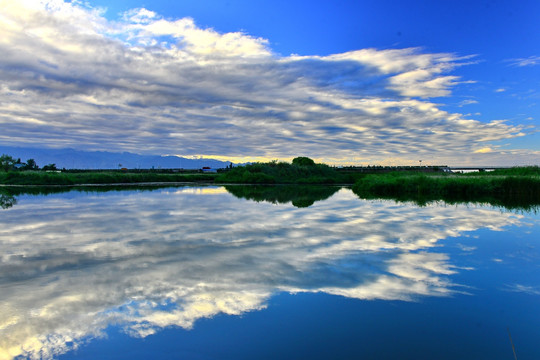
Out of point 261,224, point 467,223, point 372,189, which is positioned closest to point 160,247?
point 261,224

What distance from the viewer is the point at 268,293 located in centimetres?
655

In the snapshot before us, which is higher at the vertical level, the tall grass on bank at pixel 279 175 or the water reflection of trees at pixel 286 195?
the tall grass on bank at pixel 279 175

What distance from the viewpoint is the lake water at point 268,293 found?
4.73 metres

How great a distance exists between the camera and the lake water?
186 inches

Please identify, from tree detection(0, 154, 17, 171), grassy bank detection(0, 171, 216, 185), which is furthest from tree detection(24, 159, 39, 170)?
grassy bank detection(0, 171, 216, 185)

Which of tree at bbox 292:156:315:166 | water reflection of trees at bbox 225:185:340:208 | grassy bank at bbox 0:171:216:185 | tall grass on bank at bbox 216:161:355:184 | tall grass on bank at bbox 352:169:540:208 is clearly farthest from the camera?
tree at bbox 292:156:315:166

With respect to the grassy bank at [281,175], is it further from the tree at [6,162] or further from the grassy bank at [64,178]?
the tree at [6,162]

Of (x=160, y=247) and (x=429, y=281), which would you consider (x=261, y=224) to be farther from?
(x=429, y=281)

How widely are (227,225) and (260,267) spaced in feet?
20.4

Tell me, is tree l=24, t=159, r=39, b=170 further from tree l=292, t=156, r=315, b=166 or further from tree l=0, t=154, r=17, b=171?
tree l=292, t=156, r=315, b=166

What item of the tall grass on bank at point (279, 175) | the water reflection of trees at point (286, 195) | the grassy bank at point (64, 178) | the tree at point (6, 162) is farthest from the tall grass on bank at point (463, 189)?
the tree at point (6, 162)

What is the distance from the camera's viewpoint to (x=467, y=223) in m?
15.0

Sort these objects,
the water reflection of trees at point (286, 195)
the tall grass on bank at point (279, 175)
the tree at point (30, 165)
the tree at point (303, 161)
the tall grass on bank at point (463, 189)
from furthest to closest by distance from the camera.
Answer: the tree at point (303, 161)
the tree at point (30, 165)
the tall grass on bank at point (279, 175)
the tall grass on bank at point (463, 189)
the water reflection of trees at point (286, 195)

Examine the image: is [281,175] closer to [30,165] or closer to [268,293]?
[30,165]
